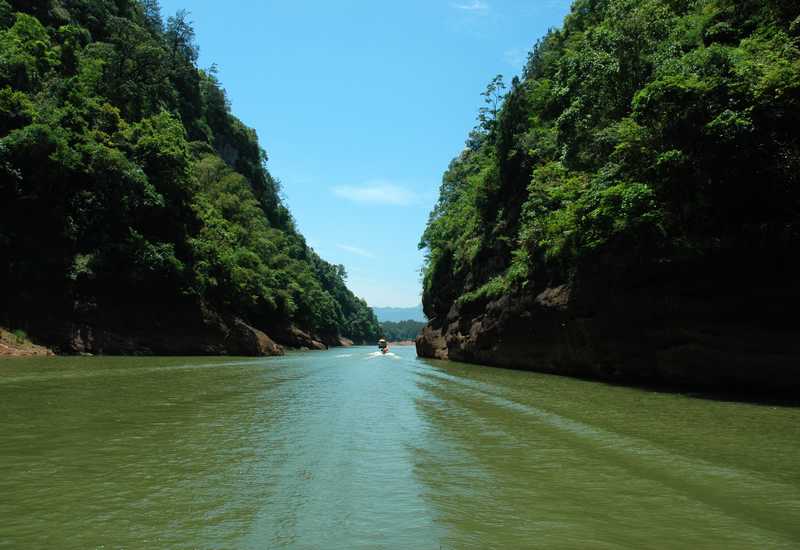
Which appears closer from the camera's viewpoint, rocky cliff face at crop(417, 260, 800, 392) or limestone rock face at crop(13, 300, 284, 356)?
rocky cliff face at crop(417, 260, 800, 392)

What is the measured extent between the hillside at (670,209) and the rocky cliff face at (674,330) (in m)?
0.04

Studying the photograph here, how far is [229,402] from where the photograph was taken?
1314 cm

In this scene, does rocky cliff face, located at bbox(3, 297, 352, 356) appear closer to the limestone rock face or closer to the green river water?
the limestone rock face

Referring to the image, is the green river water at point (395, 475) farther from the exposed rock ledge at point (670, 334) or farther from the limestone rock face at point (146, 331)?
the limestone rock face at point (146, 331)

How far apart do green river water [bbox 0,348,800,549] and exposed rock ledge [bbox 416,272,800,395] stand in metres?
2.84

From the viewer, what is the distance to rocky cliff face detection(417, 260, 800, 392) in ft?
47.0

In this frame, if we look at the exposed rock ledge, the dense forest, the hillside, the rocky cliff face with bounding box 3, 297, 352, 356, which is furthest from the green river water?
the dense forest

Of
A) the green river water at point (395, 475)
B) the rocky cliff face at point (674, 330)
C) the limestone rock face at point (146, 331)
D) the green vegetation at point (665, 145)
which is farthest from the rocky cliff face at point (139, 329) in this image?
the rocky cliff face at point (674, 330)

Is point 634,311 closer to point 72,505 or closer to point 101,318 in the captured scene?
point 72,505

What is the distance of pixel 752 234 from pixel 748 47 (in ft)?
18.6

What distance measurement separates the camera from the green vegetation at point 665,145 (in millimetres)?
13758

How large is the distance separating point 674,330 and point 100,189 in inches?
1465

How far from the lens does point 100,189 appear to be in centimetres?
3722

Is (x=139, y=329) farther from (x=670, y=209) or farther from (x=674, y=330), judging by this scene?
(x=670, y=209)
